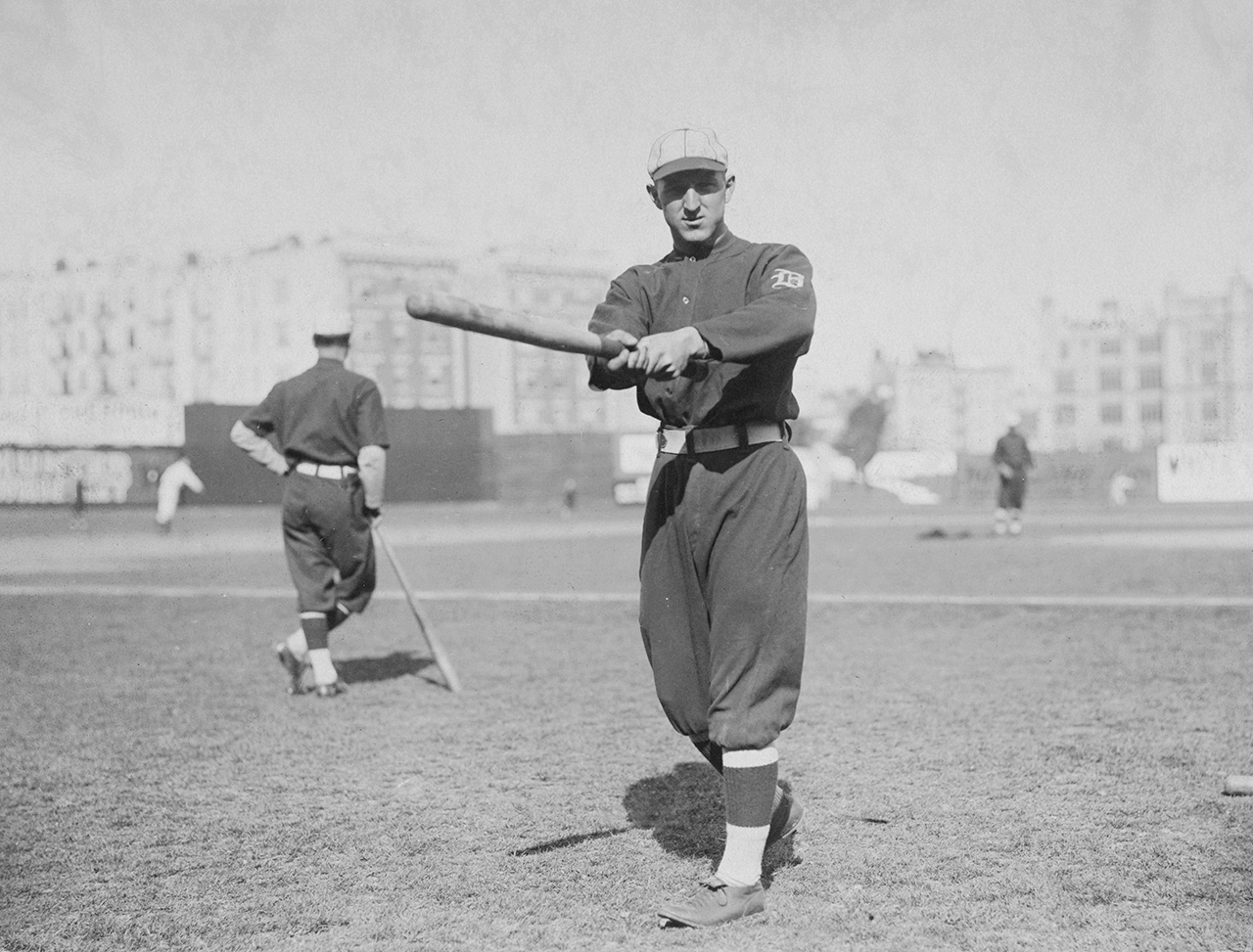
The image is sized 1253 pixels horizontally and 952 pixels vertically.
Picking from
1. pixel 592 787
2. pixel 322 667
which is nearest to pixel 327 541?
pixel 322 667

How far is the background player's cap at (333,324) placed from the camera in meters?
7.06

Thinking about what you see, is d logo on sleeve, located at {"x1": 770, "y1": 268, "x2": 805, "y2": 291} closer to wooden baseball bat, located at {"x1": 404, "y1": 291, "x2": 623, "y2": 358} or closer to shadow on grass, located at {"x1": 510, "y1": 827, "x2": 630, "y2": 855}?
wooden baseball bat, located at {"x1": 404, "y1": 291, "x2": 623, "y2": 358}

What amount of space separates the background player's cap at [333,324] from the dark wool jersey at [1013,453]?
633 inches

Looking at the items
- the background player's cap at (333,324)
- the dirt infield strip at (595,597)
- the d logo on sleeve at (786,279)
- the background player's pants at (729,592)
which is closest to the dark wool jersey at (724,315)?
the d logo on sleeve at (786,279)

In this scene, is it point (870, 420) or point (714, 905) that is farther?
point (870, 420)

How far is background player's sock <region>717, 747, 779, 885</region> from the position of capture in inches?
137

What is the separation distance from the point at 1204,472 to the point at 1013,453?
18970 mm

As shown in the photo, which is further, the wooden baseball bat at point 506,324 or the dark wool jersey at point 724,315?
the dark wool jersey at point 724,315

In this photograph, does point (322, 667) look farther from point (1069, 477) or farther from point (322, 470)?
point (1069, 477)

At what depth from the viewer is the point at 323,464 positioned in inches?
278

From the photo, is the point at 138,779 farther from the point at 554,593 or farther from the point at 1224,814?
the point at 554,593

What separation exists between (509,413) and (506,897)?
177 feet

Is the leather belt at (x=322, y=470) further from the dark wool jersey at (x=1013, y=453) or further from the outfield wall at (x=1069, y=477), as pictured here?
the outfield wall at (x=1069, y=477)

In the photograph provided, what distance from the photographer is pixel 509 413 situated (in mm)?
57062
